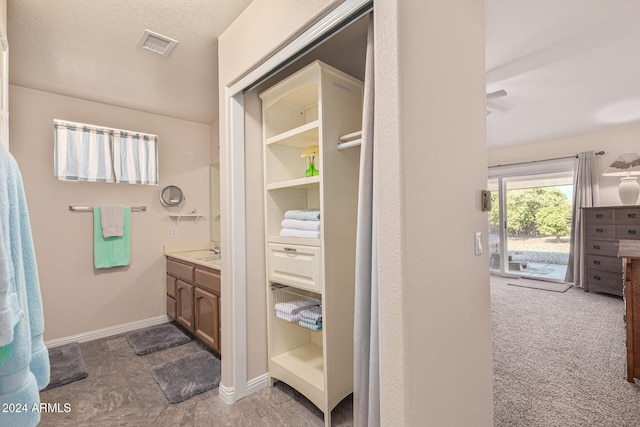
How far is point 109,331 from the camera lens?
3.06 meters

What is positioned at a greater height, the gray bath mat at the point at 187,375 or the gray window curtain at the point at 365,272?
the gray window curtain at the point at 365,272

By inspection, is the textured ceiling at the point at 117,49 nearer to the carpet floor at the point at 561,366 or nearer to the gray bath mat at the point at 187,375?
the gray bath mat at the point at 187,375

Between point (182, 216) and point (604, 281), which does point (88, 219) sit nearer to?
point (182, 216)

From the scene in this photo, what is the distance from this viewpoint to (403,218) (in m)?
0.99

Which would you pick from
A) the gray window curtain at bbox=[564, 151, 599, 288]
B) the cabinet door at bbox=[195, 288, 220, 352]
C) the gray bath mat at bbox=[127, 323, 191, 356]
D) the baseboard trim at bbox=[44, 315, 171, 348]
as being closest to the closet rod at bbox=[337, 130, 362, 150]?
the cabinet door at bbox=[195, 288, 220, 352]

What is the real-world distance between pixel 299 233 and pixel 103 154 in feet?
7.94

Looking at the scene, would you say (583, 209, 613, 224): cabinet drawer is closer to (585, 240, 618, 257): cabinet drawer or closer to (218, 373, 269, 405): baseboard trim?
(585, 240, 618, 257): cabinet drawer

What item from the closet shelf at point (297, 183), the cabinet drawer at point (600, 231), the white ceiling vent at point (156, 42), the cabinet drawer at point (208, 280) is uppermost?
the white ceiling vent at point (156, 42)

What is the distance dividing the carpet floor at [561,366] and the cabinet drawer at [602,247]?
703 mm

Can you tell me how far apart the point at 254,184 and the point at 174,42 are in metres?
1.10

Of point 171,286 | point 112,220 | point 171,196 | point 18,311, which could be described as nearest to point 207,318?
point 171,286

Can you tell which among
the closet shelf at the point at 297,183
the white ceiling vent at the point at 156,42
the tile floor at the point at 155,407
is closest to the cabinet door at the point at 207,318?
the tile floor at the point at 155,407

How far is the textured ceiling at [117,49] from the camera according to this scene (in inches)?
68.2

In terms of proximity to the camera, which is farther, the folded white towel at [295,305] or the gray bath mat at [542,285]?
the gray bath mat at [542,285]
